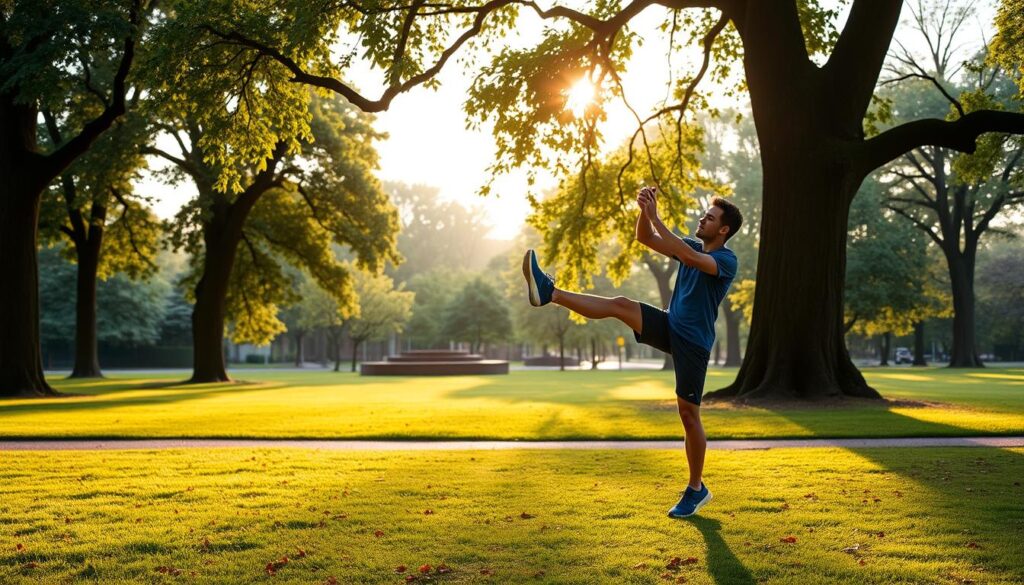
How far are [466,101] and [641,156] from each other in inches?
265

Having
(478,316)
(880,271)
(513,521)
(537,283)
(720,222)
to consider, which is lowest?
(513,521)

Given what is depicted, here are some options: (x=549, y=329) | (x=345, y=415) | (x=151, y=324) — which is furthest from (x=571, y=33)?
(x=151, y=324)

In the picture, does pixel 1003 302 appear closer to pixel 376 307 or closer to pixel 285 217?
pixel 376 307

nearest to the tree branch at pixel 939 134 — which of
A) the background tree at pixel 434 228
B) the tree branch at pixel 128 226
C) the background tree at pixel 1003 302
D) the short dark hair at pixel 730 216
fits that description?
the short dark hair at pixel 730 216

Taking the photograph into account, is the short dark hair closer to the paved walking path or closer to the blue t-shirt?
the blue t-shirt

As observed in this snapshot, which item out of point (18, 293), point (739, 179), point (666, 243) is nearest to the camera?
point (666, 243)

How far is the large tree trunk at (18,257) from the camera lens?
21.4m

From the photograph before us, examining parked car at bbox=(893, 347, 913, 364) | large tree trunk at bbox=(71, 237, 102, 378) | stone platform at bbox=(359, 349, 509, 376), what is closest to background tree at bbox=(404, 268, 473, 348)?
stone platform at bbox=(359, 349, 509, 376)

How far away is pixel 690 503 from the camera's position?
20.1ft

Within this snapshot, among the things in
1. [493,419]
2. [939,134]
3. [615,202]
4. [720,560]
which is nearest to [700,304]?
[720,560]

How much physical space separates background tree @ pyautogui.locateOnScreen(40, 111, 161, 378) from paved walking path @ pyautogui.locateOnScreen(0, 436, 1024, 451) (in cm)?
1645

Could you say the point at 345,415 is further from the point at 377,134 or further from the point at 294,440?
the point at 377,134

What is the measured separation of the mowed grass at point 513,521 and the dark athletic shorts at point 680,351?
96 cm

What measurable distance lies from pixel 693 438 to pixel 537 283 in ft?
5.52
